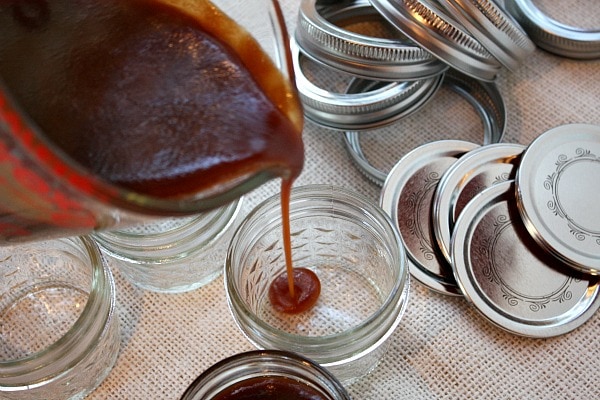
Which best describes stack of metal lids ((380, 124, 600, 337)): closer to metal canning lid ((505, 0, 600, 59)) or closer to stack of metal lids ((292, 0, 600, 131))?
stack of metal lids ((292, 0, 600, 131))

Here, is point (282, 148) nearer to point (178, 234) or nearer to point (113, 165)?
point (113, 165)

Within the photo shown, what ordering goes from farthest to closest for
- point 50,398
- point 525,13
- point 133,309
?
point 525,13 → point 133,309 → point 50,398

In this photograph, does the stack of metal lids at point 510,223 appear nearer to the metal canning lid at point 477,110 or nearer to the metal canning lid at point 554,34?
the metal canning lid at point 477,110

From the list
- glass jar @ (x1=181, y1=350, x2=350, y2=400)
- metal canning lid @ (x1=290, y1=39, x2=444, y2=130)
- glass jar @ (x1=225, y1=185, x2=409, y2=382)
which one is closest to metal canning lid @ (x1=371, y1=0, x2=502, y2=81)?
metal canning lid @ (x1=290, y1=39, x2=444, y2=130)

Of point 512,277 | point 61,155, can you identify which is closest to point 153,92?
point 61,155

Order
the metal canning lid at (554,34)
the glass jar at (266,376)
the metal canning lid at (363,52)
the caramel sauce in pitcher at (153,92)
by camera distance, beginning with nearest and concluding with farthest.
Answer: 1. the caramel sauce in pitcher at (153,92)
2. the glass jar at (266,376)
3. the metal canning lid at (363,52)
4. the metal canning lid at (554,34)

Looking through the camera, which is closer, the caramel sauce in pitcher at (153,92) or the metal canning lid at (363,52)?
the caramel sauce in pitcher at (153,92)

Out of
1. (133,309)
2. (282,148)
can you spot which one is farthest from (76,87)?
(133,309)

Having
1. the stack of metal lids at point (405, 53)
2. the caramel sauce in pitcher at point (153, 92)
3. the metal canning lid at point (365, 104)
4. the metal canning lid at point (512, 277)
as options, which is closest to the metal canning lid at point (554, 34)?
the stack of metal lids at point (405, 53)
